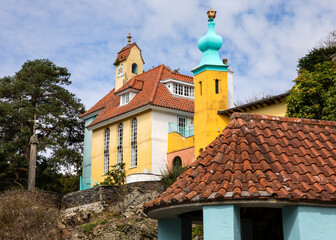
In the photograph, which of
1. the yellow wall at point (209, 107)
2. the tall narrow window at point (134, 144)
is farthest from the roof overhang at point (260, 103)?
the tall narrow window at point (134, 144)

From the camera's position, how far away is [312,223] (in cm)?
986

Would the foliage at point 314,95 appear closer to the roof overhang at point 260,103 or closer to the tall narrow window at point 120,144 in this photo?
the roof overhang at point 260,103

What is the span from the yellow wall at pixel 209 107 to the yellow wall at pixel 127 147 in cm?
498

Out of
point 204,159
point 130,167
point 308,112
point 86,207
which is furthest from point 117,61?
point 204,159

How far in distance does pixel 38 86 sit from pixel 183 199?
37.8 metres

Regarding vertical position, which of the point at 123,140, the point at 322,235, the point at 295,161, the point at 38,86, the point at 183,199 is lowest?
the point at 322,235

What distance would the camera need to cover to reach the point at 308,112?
21.3 m

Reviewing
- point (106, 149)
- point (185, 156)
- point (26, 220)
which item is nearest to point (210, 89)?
point (185, 156)

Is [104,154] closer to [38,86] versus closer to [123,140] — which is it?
[123,140]

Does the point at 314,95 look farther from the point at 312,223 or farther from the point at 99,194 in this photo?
the point at 99,194

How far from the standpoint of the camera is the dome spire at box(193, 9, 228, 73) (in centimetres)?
3073

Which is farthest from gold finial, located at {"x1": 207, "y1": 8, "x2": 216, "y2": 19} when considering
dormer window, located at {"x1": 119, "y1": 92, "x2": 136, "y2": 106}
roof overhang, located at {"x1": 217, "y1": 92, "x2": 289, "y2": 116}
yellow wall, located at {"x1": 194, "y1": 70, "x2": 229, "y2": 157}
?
dormer window, located at {"x1": 119, "y1": 92, "x2": 136, "y2": 106}

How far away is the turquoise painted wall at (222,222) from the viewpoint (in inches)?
387

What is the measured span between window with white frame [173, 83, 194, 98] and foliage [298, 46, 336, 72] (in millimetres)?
8928
